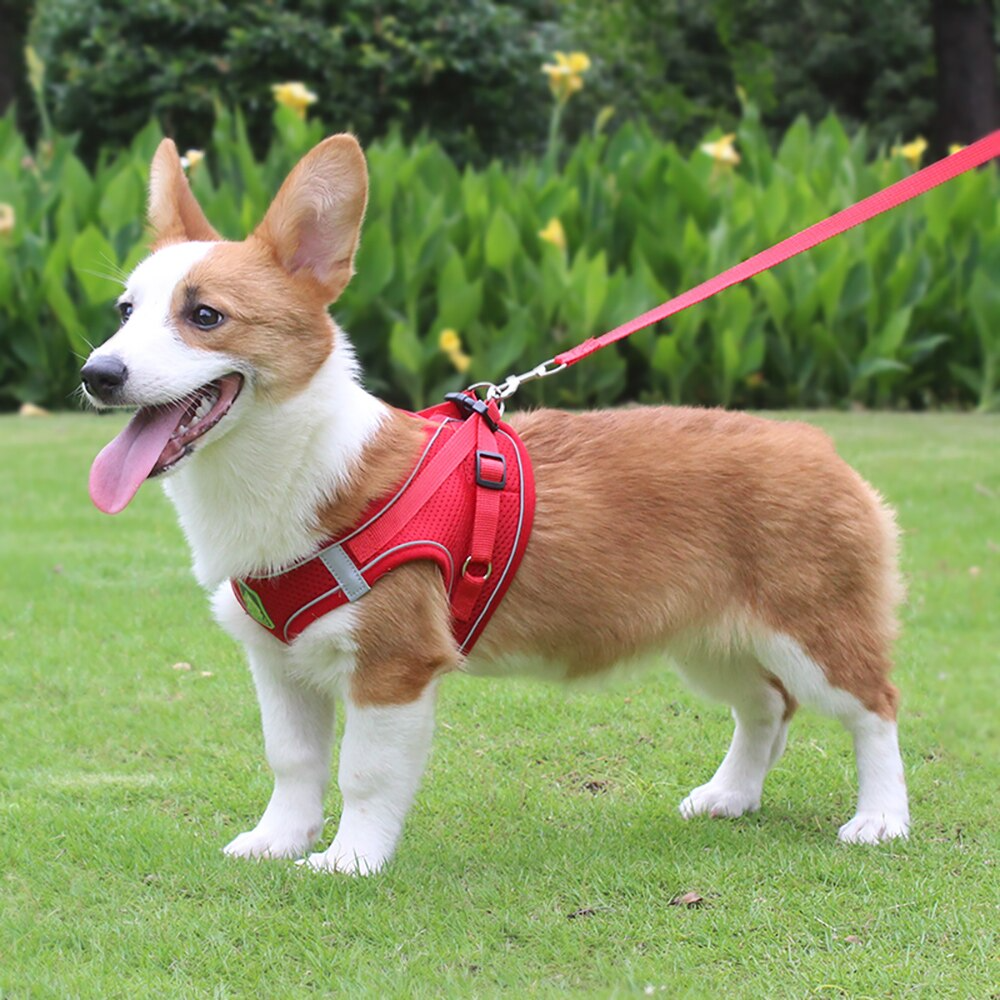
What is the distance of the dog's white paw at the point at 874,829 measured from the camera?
13.6 ft

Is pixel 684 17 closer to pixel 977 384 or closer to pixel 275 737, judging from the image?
pixel 977 384

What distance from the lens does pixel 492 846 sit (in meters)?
4.11

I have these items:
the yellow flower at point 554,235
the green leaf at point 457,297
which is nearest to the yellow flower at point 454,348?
the green leaf at point 457,297

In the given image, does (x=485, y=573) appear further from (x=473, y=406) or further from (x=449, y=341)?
(x=449, y=341)

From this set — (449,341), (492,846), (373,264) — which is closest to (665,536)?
(492,846)

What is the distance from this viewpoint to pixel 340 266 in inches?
151

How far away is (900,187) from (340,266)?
1770mm

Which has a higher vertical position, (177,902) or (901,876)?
(177,902)

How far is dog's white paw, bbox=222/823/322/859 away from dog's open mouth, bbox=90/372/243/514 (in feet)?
3.47

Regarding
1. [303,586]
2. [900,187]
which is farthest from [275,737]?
[900,187]

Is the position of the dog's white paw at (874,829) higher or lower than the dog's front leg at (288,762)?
lower

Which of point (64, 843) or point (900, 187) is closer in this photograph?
point (64, 843)

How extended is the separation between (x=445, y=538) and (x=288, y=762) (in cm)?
79

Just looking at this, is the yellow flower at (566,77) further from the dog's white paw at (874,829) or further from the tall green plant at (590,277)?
the dog's white paw at (874,829)
